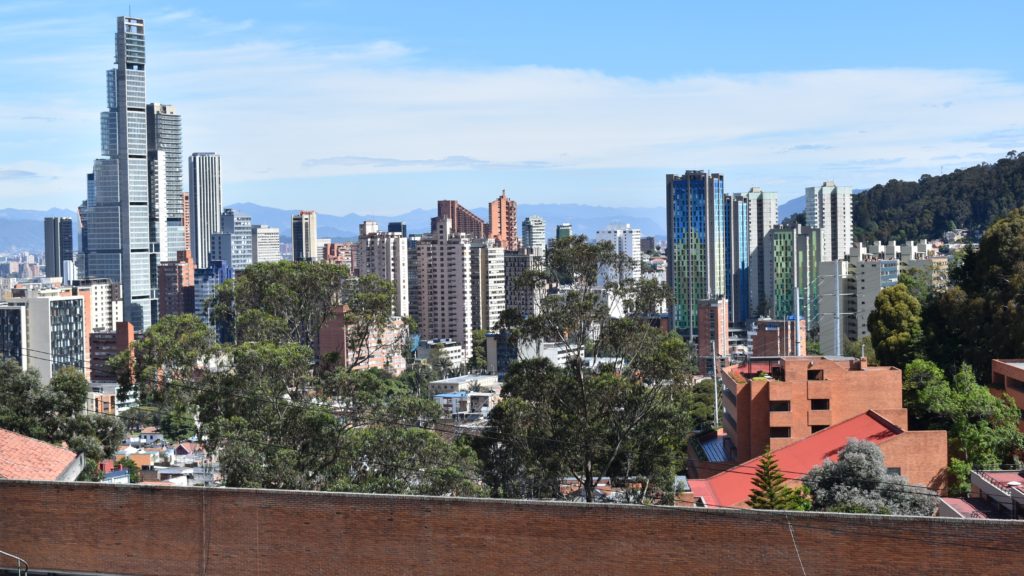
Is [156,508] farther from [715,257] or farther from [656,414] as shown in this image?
[715,257]

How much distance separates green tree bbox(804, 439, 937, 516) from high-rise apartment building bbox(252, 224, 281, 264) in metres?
132

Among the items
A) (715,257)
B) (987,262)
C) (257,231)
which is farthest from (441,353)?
(257,231)

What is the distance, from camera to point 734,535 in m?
7.98

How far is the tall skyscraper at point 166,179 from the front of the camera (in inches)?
4620

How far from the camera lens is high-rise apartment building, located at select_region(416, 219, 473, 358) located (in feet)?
228

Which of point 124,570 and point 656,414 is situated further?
point 656,414

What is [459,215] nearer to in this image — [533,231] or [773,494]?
[533,231]

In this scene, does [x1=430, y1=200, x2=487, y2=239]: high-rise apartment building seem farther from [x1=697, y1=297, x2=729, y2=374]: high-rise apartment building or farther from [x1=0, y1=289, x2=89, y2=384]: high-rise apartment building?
[x1=0, y1=289, x2=89, y2=384]: high-rise apartment building

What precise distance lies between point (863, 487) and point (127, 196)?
10795cm

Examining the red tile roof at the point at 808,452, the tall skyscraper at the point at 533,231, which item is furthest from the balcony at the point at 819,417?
the tall skyscraper at the point at 533,231

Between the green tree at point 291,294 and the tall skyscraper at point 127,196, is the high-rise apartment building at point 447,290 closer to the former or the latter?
the tall skyscraper at point 127,196

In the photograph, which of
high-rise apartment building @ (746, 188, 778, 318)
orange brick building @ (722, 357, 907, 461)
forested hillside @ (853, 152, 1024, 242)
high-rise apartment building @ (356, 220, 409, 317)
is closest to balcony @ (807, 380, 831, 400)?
orange brick building @ (722, 357, 907, 461)

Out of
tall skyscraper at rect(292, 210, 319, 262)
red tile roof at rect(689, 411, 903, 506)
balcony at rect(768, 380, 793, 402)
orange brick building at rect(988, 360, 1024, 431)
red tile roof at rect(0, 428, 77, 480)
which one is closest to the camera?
red tile roof at rect(0, 428, 77, 480)

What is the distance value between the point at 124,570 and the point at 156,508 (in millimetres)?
499
